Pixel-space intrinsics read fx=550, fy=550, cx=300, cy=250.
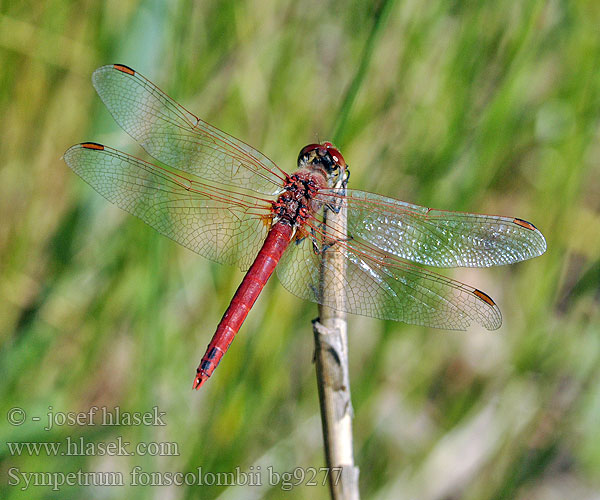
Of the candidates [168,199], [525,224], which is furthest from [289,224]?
[525,224]

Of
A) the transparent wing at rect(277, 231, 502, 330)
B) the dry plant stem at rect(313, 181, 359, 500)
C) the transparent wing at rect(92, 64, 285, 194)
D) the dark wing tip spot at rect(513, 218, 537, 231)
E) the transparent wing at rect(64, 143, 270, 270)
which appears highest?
the transparent wing at rect(92, 64, 285, 194)

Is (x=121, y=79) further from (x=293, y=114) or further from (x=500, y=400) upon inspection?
(x=500, y=400)

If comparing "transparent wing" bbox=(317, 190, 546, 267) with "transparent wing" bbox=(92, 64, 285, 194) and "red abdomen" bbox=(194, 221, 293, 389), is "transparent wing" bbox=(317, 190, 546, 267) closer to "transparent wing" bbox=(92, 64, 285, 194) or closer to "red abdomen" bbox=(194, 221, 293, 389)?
"red abdomen" bbox=(194, 221, 293, 389)

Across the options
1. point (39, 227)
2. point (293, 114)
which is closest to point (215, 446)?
point (39, 227)

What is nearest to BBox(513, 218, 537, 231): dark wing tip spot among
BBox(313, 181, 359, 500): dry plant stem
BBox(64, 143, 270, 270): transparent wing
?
BBox(313, 181, 359, 500): dry plant stem

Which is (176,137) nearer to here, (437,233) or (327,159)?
(327,159)

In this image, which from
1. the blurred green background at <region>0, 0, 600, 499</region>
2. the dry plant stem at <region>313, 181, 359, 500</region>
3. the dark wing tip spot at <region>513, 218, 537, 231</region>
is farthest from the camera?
the blurred green background at <region>0, 0, 600, 499</region>

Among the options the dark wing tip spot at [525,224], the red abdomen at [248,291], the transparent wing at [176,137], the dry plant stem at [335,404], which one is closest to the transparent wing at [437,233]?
the dark wing tip spot at [525,224]

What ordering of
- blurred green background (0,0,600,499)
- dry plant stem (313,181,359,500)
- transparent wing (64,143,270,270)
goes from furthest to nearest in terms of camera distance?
blurred green background (0,0,600,499)
transparent wing (64,143,270,270)
dry plant stem (313,181,359,500)
